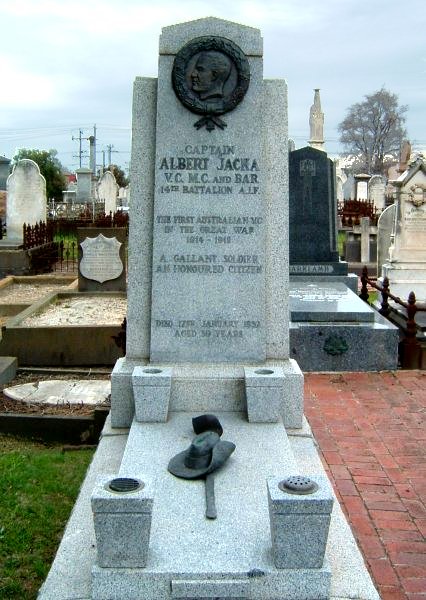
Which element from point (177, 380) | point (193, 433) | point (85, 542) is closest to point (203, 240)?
point (177, 380)

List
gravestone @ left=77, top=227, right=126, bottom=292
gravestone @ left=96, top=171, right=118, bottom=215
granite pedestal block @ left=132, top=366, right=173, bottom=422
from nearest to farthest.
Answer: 1. granite pedestal block @ left=132, top=366, right=173, bottom=422
2. gravestone @ left=77, top=227, right=126, bottom=292
3. gravestone @ left=96, top=171, right=118, bottom=215

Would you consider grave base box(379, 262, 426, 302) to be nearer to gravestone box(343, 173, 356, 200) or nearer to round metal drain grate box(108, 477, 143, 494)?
round metal drain grate box(108, 477, 143, 494)

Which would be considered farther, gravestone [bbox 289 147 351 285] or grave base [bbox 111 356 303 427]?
gravestone [bbox 289 147 351 285]

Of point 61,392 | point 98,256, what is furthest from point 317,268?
point 61,392

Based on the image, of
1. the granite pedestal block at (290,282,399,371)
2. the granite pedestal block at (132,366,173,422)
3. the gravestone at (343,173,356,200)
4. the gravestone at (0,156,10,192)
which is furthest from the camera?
the gravestone at (343,173,356,200)

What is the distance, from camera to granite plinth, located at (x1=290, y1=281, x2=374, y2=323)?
805 centimetres

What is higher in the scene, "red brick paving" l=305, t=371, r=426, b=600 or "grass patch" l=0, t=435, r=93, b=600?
"red brick paving" l=305, t=371, r=426, b=600

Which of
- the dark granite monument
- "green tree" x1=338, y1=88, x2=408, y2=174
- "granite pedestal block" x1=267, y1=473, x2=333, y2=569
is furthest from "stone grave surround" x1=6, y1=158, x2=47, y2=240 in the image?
"green tree" x1=338, y1=88, x2=408, y2=174

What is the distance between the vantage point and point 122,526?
308 cm

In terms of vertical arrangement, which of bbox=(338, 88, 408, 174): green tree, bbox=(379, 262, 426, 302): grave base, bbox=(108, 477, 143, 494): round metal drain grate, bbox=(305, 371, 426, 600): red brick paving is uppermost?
bbox=(338, 88, 408, 174): green tree

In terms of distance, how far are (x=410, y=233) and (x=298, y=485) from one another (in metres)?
11.5

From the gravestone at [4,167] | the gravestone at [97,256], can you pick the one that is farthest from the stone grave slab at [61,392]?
the gravestone at [4,167]

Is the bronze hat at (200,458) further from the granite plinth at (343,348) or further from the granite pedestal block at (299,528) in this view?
the granite plinth at (343,348)

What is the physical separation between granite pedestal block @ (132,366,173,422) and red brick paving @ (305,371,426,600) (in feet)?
4.01
